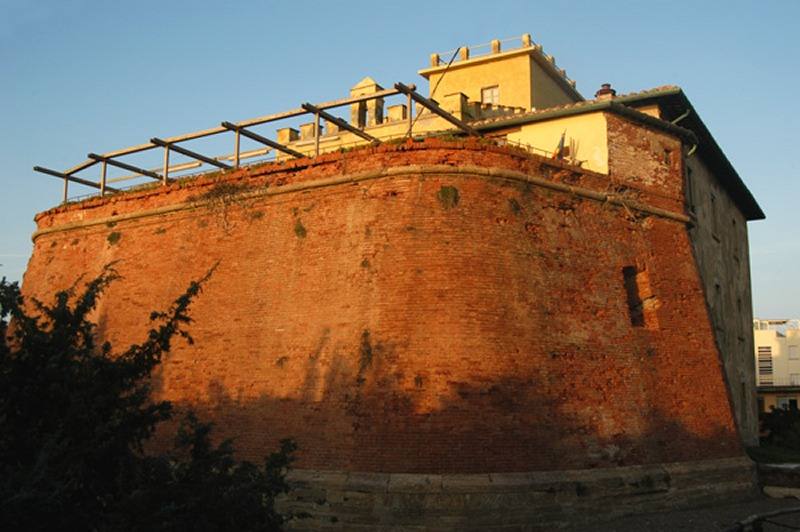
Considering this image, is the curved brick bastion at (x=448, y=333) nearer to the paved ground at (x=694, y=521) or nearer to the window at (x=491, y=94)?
the paved ground at (x=694, y=521)

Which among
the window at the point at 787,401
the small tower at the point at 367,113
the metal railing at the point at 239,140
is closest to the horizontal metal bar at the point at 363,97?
the metal railing at the point at 239,140

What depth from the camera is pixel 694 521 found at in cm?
1288

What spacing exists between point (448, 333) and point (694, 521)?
503cm

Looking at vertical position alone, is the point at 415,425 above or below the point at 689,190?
below

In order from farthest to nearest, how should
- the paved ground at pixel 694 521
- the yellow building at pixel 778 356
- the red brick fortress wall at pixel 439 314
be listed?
the yellow building at pixel 778 356 < the red brick fortress wall at pixel 439 314 < the paved ground at pixel 694 521

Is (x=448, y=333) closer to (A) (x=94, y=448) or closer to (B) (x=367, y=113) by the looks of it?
(A) (x=94, y=448)

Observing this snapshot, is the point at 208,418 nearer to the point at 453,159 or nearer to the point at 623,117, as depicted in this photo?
the point at 453,159


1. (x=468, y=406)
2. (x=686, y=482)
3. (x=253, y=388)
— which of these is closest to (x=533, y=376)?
(x=468, y=406)

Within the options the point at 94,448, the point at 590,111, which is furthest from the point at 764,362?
the point at 94,448

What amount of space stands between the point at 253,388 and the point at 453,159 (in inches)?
215

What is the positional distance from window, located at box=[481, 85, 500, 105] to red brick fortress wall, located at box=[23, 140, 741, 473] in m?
12.5

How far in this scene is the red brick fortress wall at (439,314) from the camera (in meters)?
12.7

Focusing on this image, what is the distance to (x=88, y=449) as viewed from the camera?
628cm

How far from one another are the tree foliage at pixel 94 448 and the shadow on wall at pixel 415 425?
5359mm
